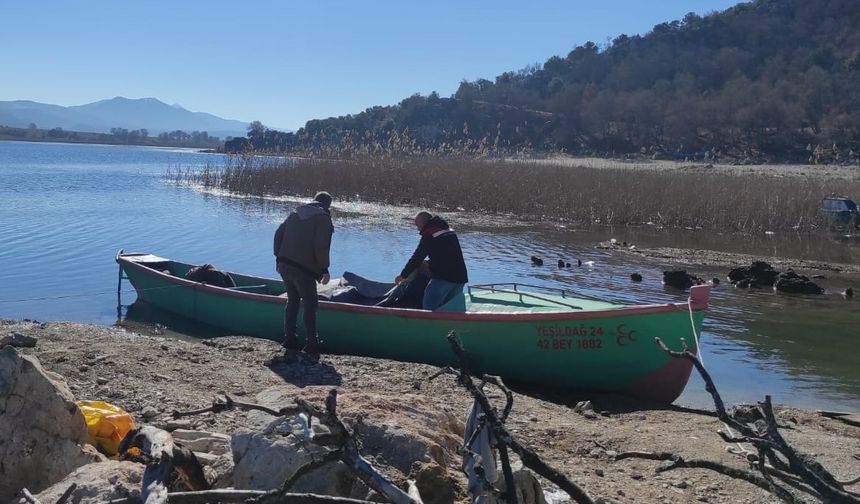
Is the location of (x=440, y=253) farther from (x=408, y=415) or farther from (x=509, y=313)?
(x=408, y=415)

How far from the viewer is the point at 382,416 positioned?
4457 mm

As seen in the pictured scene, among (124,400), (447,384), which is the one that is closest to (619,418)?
(447,384)

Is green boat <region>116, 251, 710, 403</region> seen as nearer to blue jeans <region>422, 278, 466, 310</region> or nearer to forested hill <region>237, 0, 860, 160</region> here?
blue jeans <region>422, 278, 466, 310</region>

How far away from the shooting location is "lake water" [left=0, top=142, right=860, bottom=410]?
428 inches

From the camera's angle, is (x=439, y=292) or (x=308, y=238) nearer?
(x=308, y=238)

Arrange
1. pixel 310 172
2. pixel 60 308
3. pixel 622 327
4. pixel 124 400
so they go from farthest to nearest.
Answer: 1. pixel 310 172
2. pixel 60 308
3. pixel 622 327
4. pixel 124 400

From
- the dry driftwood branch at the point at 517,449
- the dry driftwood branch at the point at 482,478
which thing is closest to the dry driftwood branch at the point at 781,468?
the dry driftwood branch at the point at 517,449

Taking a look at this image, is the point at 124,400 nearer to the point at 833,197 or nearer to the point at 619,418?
the point at 619,418

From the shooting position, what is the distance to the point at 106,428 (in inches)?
195

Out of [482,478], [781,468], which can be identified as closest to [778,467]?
[781,468]

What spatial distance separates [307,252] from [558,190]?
60.7ft

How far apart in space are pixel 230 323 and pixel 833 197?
66.0 feet

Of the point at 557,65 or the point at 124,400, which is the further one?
the point at 557,65

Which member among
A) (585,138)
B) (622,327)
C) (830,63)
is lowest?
(622,327)
